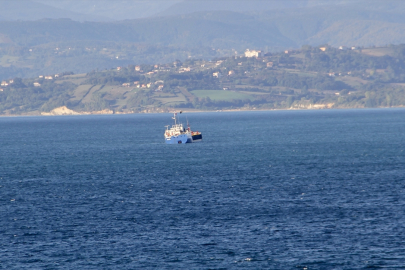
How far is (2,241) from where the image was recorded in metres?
58.4

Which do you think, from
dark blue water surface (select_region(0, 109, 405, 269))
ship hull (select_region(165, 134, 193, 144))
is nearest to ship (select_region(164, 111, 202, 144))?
ship hull (select_region(165, 134, 193, 144))

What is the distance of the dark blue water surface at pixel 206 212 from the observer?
5262cm

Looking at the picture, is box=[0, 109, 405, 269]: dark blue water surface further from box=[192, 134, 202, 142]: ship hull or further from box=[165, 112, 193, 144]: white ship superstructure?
box=[192, 134, 202, 142]: ship hull

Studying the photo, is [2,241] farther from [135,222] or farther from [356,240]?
[356,240]

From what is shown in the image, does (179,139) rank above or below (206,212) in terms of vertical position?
above

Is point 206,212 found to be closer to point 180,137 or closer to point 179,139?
point 180,137

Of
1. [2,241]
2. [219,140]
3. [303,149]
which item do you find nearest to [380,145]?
[303,149]

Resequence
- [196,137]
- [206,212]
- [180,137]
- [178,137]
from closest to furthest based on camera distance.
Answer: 1. [206,212]
2. [178,137]
3. [180,137]
4. [196,137]

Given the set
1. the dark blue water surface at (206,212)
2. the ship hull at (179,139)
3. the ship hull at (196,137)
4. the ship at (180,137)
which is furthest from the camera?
the ship hull at (196,137)

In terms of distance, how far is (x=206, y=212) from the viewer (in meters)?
69.4

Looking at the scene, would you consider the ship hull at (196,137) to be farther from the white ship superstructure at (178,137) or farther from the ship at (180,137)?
the white ship superstructure at (178,137)

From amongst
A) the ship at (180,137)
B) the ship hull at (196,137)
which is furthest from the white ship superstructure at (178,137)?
the ship hull at (196,137)

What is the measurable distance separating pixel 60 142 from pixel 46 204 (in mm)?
118161

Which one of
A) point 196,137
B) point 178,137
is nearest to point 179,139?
point 178,137
